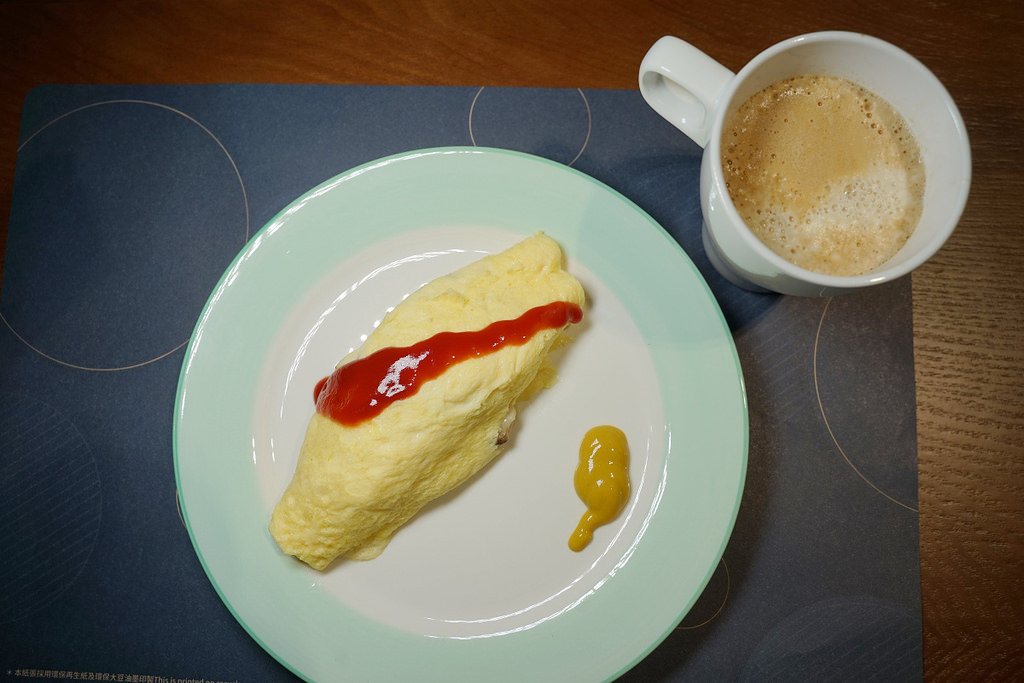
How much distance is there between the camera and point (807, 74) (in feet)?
3.36

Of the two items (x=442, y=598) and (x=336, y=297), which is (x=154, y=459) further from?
(x=442, y=598)

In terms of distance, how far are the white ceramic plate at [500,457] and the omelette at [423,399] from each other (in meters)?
0.08

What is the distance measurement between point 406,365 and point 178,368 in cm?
58

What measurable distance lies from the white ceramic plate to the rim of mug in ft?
0.86

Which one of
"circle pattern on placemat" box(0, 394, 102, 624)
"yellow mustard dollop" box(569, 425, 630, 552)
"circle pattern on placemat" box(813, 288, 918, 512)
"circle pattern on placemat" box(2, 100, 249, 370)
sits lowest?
"circle pattern on placemat" box(813, 288, 918, 512)

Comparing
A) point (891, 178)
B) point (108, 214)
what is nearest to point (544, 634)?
point (891, 178)

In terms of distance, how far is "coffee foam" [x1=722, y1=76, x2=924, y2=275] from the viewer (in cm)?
102

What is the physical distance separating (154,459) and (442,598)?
668mm

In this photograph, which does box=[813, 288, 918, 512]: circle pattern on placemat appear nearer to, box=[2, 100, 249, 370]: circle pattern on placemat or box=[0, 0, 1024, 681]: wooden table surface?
box=[0, 0, 1024, 681]: wooden table surface

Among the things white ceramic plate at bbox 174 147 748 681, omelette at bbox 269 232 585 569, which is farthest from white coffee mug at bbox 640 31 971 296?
omelette at bbox 269 232 585 569

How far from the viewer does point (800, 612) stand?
1284mm

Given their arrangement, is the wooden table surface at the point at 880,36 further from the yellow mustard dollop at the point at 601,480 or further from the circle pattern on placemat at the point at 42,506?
the yellow mustard dollop at the point at 601,480

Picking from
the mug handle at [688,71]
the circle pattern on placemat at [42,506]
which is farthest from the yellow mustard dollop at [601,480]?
the circle pattern on placemat at [42,506]

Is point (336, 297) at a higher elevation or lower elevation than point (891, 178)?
higher
